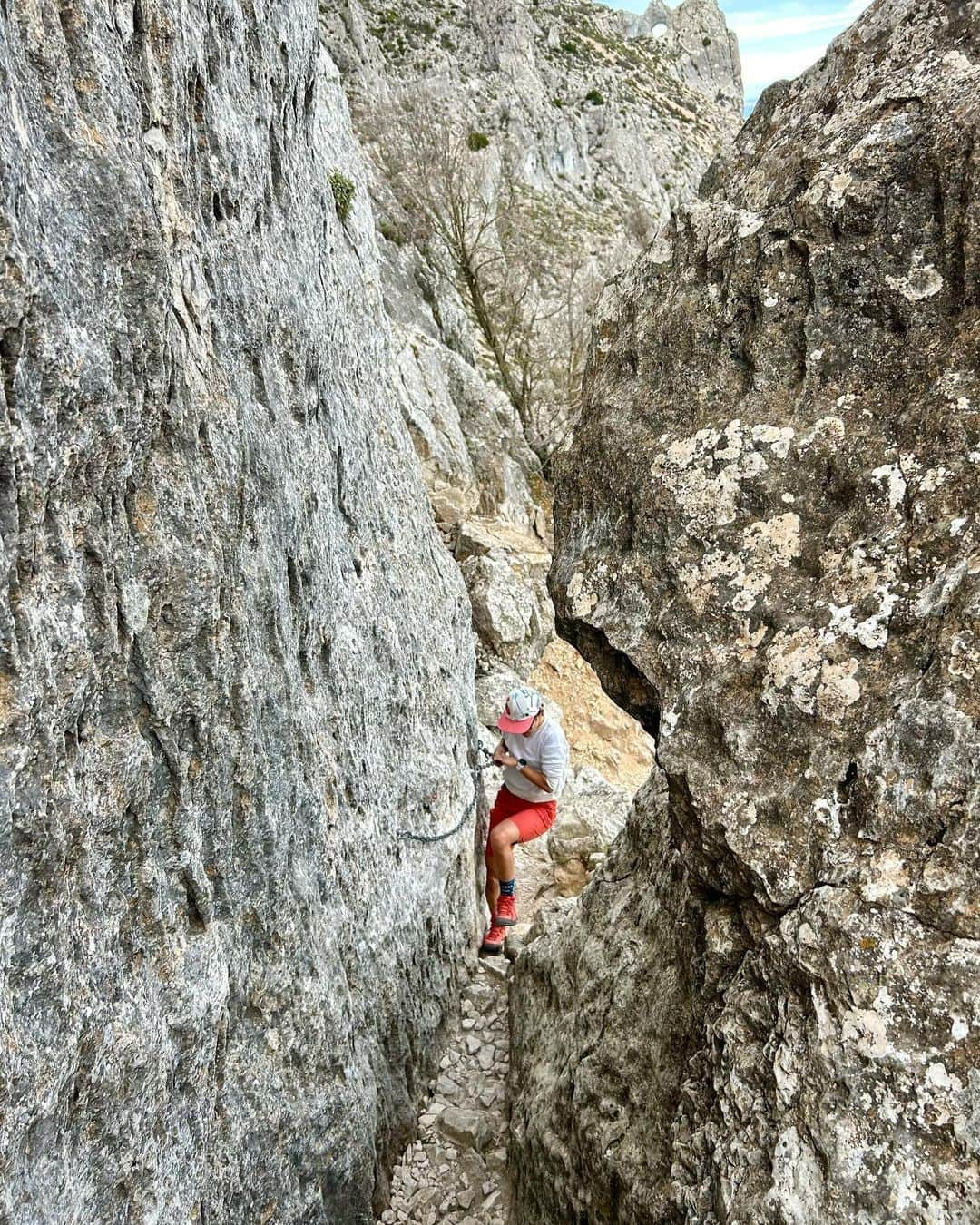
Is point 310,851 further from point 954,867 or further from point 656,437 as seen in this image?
point 954,867

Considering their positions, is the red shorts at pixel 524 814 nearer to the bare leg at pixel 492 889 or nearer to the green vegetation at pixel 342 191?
the bare leg at pixel 492 889

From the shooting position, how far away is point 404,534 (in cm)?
827

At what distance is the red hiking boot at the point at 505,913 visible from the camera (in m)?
9.38

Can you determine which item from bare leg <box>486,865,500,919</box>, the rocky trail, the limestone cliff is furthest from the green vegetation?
the rocky trail

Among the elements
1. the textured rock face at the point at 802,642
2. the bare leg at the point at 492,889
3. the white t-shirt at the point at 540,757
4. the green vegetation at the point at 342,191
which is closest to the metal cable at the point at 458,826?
the white t-shirt at the point at 540,757

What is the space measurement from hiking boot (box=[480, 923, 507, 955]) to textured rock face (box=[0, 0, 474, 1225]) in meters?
1.86

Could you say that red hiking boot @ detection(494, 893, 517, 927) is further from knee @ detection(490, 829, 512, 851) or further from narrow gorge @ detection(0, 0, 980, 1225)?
narrow gorge @ detection(0, 0, 980, 1225)

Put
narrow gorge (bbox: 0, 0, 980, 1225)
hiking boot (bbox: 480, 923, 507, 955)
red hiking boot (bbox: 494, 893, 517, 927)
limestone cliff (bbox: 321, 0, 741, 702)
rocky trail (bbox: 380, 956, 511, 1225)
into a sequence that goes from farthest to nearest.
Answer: limestone cliff (bbox: 321, 0, 741, 702)
red hiking boot (bbox: 494, 893, 517, 927)
hiking boot (bbox: 480, 923, 507, 955)
rocky trail (bbox: 380, 956, 511, 1225)
narrow gorge (bbox: 0, 0, 980, 1225)

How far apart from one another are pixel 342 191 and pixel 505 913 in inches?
352

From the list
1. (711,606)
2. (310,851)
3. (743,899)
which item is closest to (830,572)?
(711,606)

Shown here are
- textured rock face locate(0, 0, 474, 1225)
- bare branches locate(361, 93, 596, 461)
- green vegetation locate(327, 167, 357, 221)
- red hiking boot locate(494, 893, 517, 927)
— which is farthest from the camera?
bare branches locate(361, 93, 596, 461)

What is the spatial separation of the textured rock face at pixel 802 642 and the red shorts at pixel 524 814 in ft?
13.1

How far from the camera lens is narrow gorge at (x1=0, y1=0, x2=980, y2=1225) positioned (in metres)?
3.19

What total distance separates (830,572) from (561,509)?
173 cm
